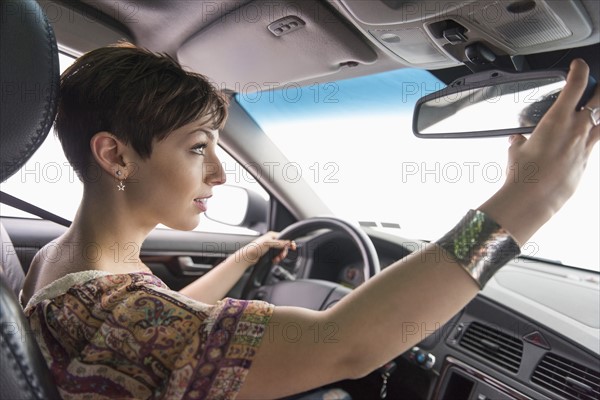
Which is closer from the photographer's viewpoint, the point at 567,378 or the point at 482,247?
the point at 482,247

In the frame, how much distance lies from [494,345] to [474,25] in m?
1.07

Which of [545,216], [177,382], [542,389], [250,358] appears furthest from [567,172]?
[542,389]

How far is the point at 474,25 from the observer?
1324 millimetres

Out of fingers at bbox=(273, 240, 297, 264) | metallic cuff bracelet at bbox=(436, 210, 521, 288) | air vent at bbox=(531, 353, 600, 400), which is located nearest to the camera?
metallic cuff bracelet at bbox=(436, 210, 521, 288)

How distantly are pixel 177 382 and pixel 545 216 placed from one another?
642mm

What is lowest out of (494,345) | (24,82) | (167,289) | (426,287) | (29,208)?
(494,345)

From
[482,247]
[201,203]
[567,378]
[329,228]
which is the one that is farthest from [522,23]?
[329,228]

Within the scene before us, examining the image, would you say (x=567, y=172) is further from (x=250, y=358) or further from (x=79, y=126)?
(x=79, y=126)

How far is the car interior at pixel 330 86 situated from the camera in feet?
3.10

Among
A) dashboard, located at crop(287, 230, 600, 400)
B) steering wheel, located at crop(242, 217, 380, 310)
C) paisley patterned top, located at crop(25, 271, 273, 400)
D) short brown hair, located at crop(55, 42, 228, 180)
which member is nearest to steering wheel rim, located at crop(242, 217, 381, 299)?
steering wheel, located at crop(242, 217, 380, 310)

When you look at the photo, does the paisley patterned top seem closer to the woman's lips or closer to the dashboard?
the woman's lips

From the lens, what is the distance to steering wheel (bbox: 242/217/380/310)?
6.40 ft

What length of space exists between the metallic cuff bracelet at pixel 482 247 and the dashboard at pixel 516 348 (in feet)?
3.15

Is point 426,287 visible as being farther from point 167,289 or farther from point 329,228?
point 329,228
